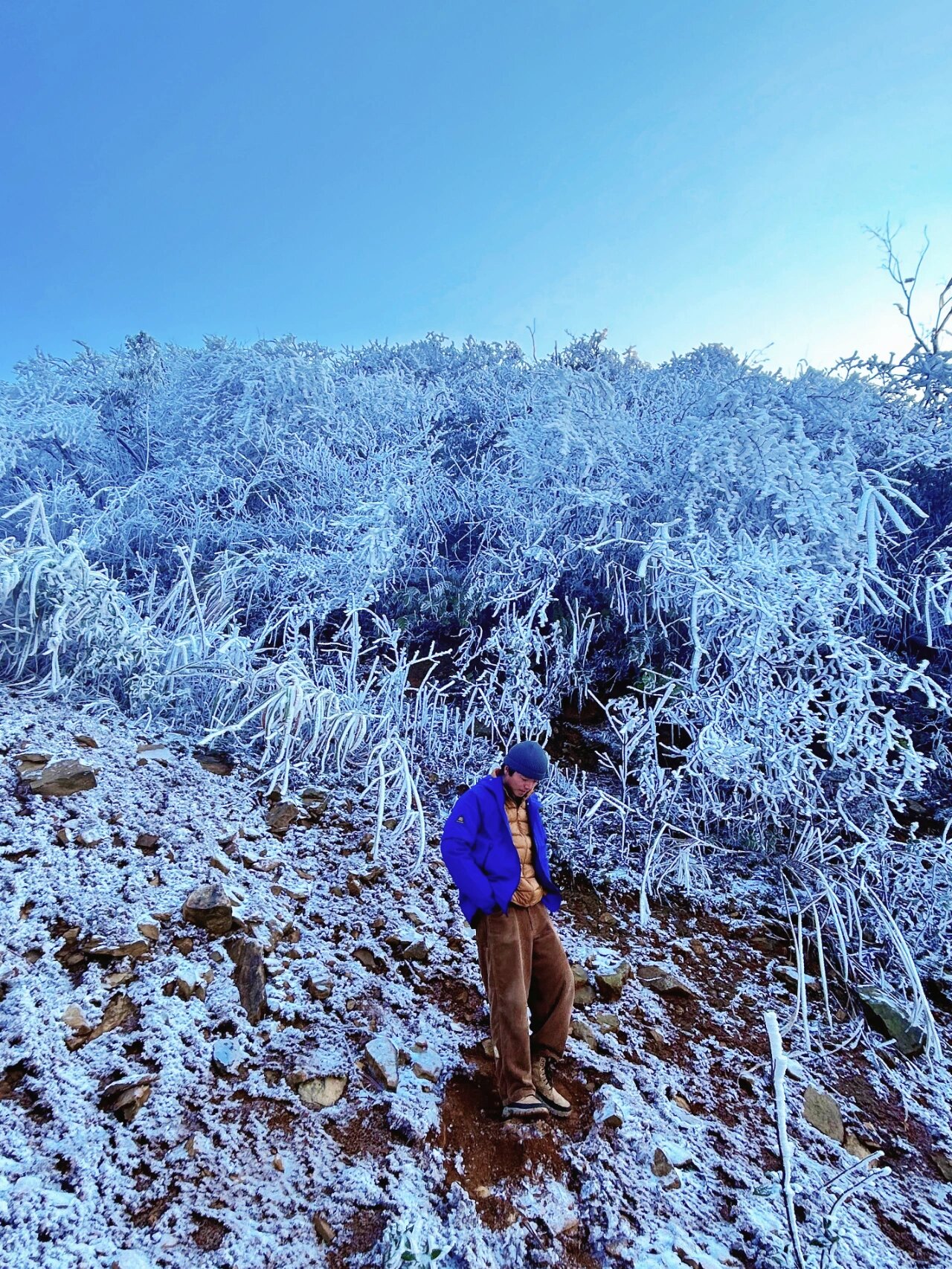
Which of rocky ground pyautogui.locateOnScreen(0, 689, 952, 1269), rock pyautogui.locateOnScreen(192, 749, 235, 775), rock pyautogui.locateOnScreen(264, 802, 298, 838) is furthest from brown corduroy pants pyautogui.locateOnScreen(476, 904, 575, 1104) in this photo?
rock pyautogui.locateOnScreen(192, 749, 235, 775)

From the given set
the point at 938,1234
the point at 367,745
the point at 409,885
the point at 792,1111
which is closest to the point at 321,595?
the point at 367,745

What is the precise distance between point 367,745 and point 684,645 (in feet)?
7.74

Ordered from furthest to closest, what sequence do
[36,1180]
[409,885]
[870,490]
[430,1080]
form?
[870,490]
[409,885]
[430,1080]
[36,1180]

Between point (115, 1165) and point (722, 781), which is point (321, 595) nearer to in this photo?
point (722, 781)

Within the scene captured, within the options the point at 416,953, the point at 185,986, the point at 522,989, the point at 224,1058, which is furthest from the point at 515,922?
the point at 185,986

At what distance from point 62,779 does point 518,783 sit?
7.19 ft

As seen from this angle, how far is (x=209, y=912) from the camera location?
2371 millimetres

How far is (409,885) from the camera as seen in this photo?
9.99ft

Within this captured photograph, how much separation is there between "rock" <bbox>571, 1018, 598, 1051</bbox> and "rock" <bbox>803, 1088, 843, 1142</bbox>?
754 mm

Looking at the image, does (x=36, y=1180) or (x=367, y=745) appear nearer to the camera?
(x=36, y=1180)

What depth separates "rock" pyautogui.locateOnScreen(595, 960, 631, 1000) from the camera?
2.65 meters

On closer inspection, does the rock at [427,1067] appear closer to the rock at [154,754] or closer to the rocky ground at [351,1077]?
the rocky ground at [351,1077]

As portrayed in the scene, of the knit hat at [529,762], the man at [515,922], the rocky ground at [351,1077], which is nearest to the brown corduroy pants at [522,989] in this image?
the man at [515,922]

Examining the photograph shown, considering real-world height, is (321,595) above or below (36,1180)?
above
